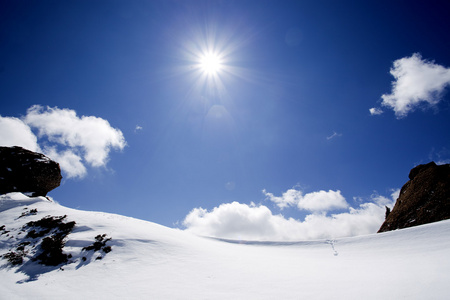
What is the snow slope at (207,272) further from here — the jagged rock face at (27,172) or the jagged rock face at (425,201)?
the jagged rock face at (27,172)

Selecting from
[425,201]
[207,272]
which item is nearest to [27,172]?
[207,272]

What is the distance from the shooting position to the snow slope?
8.52 metres

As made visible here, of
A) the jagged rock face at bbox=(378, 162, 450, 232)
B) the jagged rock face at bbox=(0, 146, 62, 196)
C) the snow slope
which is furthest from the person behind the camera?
the jagged rock face at bbox=(0, 146, 62, 196)

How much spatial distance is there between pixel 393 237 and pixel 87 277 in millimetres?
→ 23414

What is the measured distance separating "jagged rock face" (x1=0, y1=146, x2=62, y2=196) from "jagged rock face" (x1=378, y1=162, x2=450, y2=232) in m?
51.7

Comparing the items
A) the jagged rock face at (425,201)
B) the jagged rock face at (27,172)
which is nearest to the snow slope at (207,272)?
the jagged rock face at (425,201)

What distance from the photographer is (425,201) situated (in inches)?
957

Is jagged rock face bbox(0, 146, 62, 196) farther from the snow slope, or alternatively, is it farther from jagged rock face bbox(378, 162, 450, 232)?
jagged rock face bbox(378, 162, 450, 232)

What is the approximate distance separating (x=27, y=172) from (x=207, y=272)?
113 ft

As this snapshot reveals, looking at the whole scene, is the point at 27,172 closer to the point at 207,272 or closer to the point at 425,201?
the point at 207,272

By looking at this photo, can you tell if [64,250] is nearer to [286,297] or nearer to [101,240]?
[101,240]

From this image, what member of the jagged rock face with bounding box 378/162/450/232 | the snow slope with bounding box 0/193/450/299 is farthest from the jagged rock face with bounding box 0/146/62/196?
the jagged rock face with bounding box 378/162/450/232

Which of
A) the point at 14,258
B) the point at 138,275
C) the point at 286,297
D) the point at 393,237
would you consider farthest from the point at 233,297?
the point at 393,237

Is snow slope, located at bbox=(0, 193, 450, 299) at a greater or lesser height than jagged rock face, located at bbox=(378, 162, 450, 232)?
lesser
